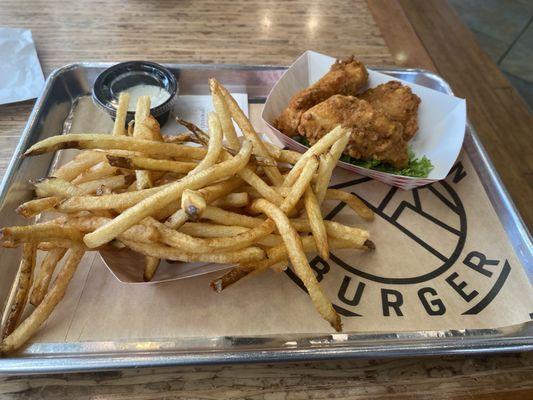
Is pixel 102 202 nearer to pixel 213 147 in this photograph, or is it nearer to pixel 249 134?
pixel 213 147

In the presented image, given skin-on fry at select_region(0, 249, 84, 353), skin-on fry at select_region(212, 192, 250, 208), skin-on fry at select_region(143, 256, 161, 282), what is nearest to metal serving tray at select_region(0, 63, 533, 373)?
skin-on fry at select_region(0, 249, 84, 353)

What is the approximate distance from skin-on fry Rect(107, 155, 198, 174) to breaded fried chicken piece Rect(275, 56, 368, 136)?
0.70 meters

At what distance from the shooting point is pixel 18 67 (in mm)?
2152

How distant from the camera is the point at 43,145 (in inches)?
46.2

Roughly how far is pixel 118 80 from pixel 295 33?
1380 mm

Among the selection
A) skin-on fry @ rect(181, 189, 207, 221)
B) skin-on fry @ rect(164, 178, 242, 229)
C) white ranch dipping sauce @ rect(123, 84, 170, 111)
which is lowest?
white ranch dipping sauce @ rect(123, 84, 170, 111)

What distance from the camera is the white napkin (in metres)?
2.03

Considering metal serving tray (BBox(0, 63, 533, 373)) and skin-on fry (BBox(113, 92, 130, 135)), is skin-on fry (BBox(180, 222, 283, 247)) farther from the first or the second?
skin-on fry (BBox(113, 92, 130, 135))

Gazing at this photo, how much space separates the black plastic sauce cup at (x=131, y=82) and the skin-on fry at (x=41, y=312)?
2.69 feet

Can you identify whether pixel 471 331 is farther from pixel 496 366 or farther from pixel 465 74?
pixel 465 74

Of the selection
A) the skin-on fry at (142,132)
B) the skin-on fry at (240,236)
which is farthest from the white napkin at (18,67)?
the skin-on fry at (240,236)

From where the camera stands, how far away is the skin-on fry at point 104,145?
118 cm

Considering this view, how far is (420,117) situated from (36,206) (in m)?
1.80

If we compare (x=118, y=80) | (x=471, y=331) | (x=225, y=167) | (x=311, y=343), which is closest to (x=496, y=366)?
(x=471, y=331)
